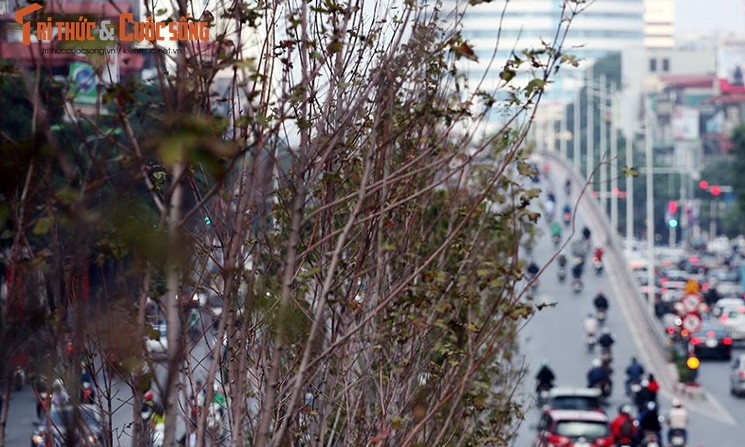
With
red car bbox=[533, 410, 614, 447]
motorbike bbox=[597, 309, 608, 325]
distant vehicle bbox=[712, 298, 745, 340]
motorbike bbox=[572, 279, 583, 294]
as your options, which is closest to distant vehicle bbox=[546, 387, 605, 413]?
red car bbox=[533, 410, 614, 447]

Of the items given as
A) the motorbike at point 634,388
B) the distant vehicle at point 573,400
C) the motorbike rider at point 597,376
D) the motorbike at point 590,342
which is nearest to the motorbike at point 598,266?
the motorbike at point 590,342

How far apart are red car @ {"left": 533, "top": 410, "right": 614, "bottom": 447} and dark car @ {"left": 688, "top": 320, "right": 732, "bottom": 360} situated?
19.5m

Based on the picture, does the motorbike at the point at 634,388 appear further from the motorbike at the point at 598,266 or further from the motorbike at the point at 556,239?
the motorbike at the point at 556,239

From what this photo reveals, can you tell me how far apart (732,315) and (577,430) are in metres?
27.3

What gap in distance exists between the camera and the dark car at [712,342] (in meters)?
42.5

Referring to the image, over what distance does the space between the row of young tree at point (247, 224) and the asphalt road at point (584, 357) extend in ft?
52.2

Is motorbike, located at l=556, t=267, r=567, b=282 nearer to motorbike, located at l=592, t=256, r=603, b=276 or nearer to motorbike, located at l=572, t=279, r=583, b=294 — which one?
motorbike, located at l=592, t=256, r=603, b=276

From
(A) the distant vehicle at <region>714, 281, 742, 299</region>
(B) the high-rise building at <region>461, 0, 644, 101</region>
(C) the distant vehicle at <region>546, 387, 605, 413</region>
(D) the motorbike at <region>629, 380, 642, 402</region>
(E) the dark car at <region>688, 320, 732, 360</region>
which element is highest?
(B) the high-rise building at <region>461, 0, 644, 101</region>

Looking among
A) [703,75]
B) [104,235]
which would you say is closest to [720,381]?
[104,235]

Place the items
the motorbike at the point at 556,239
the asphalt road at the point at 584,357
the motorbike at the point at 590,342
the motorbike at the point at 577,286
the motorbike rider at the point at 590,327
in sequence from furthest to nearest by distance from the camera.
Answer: the motorbike at the point at 556,239, the motorbike at the point at 577,286, the motorbike at the point at 590,342, the motorbike rider at the point at 590,327, the asphalt road at the point at 584,357

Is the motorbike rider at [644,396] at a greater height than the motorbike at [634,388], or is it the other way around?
the motorbike at [634,388]

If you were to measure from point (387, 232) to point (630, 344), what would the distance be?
35.6 m

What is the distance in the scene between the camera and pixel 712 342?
42.4m

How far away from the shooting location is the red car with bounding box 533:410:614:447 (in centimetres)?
2266
